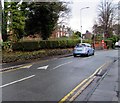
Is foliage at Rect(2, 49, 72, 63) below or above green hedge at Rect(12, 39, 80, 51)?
below

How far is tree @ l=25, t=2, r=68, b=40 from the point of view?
3406 centimetres

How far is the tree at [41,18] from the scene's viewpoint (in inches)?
1341

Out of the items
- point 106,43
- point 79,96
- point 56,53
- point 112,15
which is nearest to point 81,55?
point 56,53

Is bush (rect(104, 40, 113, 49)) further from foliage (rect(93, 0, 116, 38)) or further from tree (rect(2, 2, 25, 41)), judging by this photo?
tree (rect(2, 2, 25, 41))

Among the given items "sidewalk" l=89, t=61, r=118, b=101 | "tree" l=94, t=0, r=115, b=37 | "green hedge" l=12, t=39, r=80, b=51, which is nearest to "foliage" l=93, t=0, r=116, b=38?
"tree" l=94, t=0, r=115, b=37

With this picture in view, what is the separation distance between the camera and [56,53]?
35.2 m

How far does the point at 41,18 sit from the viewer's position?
35625 mm

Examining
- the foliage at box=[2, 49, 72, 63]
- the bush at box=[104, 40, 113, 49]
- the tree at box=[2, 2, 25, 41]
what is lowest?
the bush at box=[104, 40, 113, 49]

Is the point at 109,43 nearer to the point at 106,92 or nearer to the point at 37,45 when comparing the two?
the point at 37,45

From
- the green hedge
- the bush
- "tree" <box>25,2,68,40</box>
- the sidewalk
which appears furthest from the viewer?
the bush

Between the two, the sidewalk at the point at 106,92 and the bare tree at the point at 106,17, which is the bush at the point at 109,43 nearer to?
the bare tree at the point at 106,17

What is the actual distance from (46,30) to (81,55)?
600cm

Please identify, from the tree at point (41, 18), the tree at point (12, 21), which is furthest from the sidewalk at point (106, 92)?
the tree at point (41, 18)

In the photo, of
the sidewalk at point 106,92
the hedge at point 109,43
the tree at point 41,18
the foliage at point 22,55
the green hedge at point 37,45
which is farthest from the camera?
the hedge at point 109,43
